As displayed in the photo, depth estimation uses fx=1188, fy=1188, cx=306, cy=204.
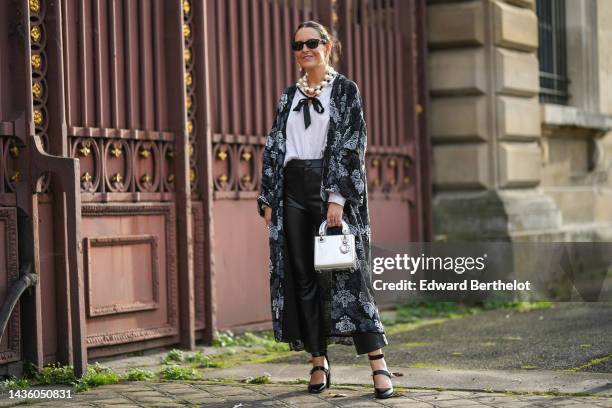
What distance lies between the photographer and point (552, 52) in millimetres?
13492

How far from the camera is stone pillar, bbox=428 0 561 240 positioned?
11008 millimetres

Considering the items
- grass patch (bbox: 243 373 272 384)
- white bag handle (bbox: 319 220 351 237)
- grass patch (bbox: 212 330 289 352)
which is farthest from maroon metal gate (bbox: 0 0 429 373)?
white bag handle (bbox: 319 220 351 237)

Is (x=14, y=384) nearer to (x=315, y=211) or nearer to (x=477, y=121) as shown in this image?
(x=315, y=211)

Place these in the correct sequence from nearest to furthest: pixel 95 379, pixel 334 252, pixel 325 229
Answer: pixel 334 252 < pixel 325 229 < pixel 95 379

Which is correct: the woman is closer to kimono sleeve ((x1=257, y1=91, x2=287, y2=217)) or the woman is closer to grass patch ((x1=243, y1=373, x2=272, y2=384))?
kimono sleeve ((x1=257, y1=91, x2=287, y2=217))

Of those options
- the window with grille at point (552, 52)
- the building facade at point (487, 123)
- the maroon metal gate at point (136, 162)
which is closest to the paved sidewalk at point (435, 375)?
the maroon metal gate at point (136, 162)

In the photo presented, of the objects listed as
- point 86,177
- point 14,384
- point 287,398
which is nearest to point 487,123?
point 86,177

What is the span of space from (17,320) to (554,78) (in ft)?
27.5

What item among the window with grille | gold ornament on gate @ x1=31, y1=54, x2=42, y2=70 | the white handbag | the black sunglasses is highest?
the window with grille

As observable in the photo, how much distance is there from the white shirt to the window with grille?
7.41 meters

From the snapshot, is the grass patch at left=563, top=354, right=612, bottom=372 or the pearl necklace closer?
the pearl necklace

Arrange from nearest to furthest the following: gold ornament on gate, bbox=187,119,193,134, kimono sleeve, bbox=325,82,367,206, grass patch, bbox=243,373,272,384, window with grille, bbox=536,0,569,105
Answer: kimono sleeve, bbox=325,82,367,206 → grass patch, bbox=243,373,272,384 → gold ornament on gate, bbox=187,119,193,134 → window with grille, bbox=536,0,569,105

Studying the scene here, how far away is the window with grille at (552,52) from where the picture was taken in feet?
43.3

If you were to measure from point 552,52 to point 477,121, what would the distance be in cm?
290
